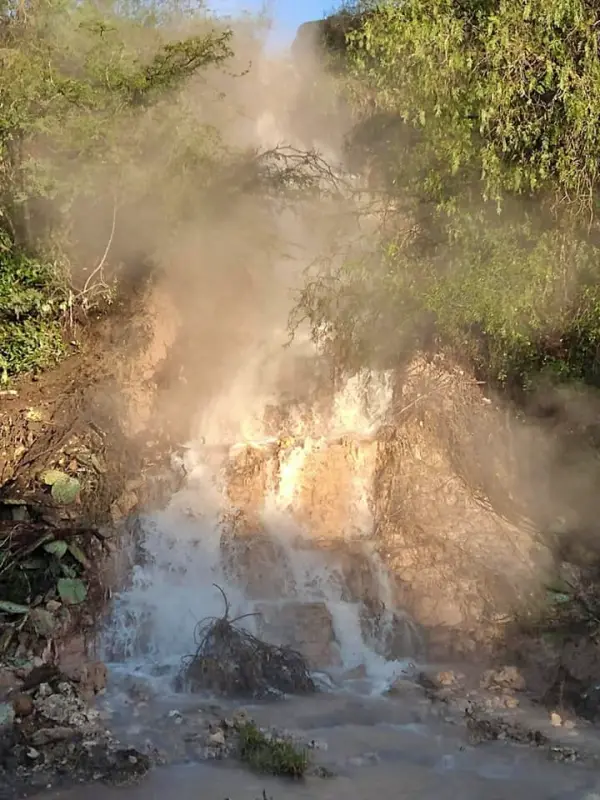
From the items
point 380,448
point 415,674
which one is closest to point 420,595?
point 415,674

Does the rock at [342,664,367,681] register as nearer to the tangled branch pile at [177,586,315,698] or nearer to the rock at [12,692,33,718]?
the tangled branch pile at [177,586,315,698]

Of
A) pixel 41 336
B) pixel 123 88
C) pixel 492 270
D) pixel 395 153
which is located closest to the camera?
pixel 492 270

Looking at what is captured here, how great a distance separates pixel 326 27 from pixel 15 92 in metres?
6.84

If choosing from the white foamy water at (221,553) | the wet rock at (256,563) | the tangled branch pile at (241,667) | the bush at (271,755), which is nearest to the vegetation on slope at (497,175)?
the white foamy water at (221,553)

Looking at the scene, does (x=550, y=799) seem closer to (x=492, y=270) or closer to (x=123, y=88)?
(x=492, y=270)

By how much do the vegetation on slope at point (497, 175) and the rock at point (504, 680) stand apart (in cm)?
363

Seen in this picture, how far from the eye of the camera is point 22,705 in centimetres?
632

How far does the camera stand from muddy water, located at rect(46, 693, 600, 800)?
17.8 ft

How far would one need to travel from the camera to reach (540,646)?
796 centimetres

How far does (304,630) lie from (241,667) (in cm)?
107

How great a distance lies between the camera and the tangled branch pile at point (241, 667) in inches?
290

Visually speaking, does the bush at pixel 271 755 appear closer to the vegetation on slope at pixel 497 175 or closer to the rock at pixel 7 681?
the rock at pixel 7 681

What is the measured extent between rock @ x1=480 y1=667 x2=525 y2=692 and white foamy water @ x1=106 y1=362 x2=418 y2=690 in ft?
2.90

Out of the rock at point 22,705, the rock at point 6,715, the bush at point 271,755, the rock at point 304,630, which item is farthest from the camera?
the rock at point 304,630
